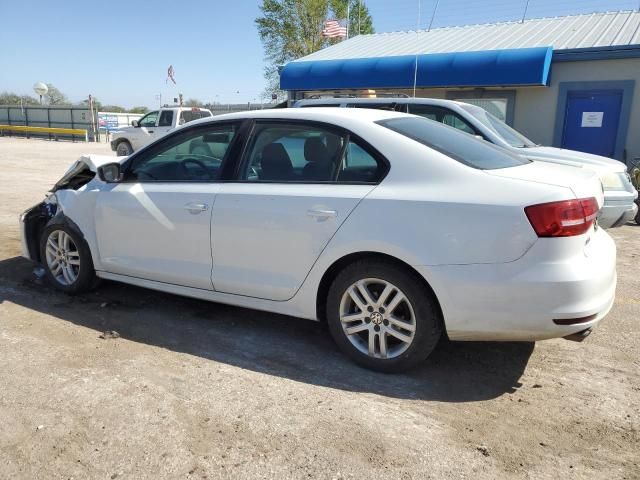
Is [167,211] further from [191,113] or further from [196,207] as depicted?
[191,113]

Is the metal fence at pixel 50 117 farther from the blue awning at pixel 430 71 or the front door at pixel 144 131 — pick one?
the blue awning at pixel 430 71

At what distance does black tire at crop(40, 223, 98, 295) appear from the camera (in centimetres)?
458

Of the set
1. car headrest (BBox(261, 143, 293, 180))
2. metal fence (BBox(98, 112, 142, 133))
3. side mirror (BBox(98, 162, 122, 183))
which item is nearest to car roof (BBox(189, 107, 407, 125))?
car headrest (BBox(261, 143, 293, 180))

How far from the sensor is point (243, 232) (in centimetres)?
367

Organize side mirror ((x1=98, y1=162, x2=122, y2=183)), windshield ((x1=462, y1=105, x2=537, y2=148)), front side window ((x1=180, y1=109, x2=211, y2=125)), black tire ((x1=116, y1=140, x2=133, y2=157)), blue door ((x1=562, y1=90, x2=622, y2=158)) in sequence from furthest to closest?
black tire ((x1=116, y1=140, x2=133, y2=157)) → front side window ((x1=180, y1=109, x2=211, y2=125)) → blue door ((x1=562, y1=90, x2=622, y2=158)) → windshield ((x1=462, y1=105, x2=537, y2=148)) → side mirror ((x1=98, y1=162, x2=122, y2=183))

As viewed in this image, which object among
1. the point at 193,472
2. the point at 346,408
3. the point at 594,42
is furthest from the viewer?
the point at 594,42

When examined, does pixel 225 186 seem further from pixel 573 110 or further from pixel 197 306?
pixel 573 110

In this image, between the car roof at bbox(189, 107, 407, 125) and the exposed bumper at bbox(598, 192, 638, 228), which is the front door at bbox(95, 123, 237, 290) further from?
the exposed bumper at bbox(598, 192, 638, 228)

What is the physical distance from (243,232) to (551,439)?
2.20 meters

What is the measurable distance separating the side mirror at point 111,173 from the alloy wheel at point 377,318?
7.13 ft

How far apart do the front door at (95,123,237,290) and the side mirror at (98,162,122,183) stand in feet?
0.16

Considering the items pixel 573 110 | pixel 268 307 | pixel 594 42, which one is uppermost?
pixel 594 42

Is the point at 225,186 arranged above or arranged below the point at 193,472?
above

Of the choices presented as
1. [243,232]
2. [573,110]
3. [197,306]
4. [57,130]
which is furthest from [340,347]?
[57,130]
